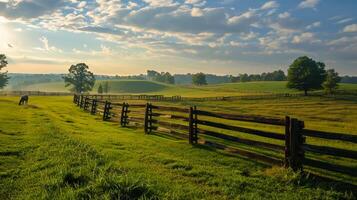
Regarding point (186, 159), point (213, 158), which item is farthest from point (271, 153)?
point (186, 159)

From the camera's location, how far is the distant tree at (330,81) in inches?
3595

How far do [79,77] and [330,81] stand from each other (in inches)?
3182

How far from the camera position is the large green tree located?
87.6 m

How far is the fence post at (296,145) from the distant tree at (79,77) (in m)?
103

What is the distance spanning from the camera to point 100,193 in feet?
22.1

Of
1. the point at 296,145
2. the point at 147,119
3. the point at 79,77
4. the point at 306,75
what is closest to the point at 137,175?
the point at 296,145

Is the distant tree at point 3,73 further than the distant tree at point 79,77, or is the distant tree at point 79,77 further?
the distant tree at point 79,77

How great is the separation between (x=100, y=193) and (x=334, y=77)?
98.2 meters

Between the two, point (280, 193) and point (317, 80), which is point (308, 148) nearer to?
point (280, 193)

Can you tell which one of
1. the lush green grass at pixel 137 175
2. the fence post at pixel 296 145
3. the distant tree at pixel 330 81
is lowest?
the lush green grass at pixel 137 175

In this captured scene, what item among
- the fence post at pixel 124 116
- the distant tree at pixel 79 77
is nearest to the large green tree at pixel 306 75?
the distant tree at pixel 79 77

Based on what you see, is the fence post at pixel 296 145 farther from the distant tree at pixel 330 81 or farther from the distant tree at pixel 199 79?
the distant tree at pixel 199 79

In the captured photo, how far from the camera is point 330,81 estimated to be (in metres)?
91.4

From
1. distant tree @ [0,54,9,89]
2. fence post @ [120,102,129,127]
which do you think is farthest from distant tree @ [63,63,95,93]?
fence post @ [120,102,129,127]
